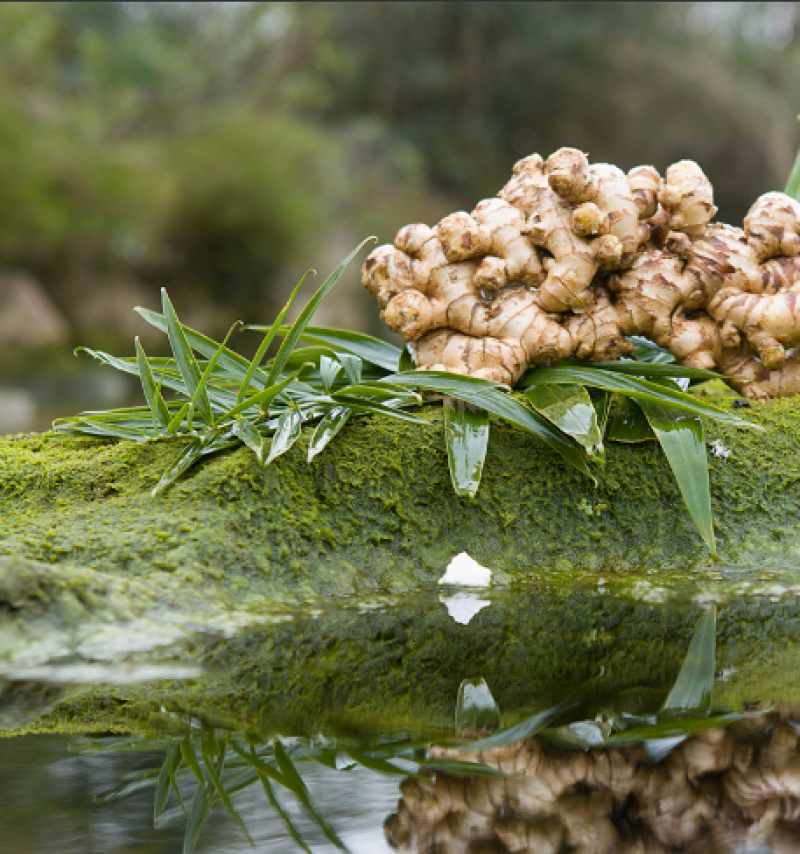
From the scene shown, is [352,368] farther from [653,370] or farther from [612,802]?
[612,802]

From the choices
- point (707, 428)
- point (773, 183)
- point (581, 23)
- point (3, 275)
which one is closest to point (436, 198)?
point (581, 23)

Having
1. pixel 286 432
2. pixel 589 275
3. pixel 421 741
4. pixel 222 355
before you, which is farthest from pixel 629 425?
pixel 421 741

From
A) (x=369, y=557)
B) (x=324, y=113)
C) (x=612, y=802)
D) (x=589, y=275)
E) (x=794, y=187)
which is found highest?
(x=794, y=187)

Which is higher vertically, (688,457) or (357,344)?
(688,457)

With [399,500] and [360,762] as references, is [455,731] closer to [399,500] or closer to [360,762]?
[360,762]

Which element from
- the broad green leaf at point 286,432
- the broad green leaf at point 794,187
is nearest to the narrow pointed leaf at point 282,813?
the broad green leaf at point 286,432

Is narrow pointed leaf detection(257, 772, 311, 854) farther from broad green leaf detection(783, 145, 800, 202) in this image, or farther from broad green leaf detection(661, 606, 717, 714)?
broad green leaf detection(783, 145, 800, 202)
